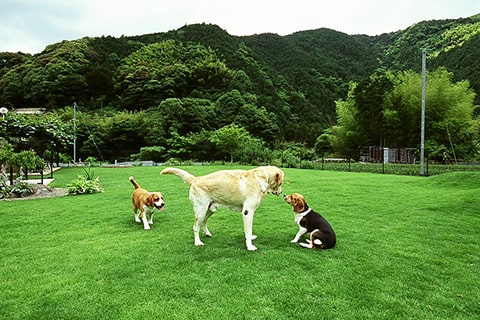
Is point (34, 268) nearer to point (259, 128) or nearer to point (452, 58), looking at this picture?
point (259, 128)

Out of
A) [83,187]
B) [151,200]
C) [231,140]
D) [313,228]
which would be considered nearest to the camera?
[313,228]

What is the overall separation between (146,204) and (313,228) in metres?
2.66

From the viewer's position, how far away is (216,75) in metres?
48.2

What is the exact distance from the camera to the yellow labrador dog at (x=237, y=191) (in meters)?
3.78

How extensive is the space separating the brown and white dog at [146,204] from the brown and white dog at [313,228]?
6.68 ft

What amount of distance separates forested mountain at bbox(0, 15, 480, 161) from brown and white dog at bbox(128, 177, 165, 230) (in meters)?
30.5

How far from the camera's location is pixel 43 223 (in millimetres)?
5445

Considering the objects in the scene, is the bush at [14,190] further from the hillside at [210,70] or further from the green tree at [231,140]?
the hillside at [210,70]

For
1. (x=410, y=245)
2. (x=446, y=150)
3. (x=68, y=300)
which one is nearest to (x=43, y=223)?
(x=68, y=300)

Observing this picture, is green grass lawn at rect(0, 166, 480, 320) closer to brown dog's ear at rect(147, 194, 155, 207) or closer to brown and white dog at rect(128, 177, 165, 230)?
brown and white dog at rect(128, 177, 165, 230)

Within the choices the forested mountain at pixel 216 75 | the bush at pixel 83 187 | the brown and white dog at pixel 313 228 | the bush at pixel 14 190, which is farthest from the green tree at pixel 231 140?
the brown and white dog at pixel 313 228

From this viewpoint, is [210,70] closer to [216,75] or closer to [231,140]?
[216,75]

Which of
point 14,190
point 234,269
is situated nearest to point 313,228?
point 234,269

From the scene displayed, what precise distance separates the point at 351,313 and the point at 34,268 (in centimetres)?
324
